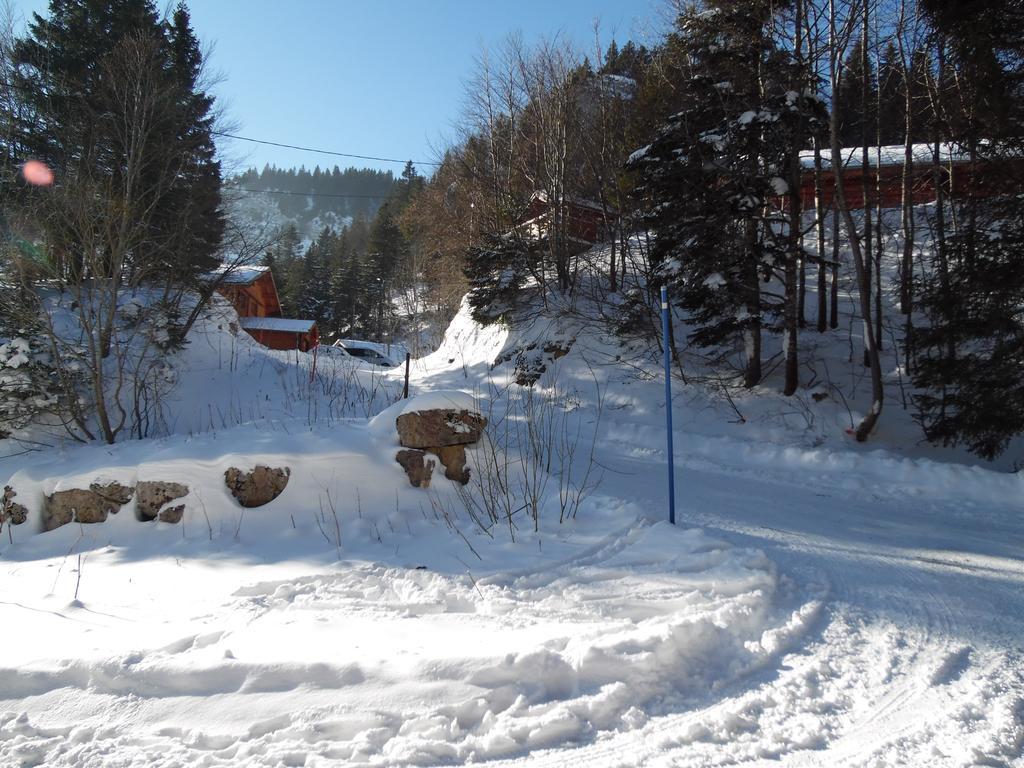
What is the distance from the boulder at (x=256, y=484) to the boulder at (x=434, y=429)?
136 centimetres

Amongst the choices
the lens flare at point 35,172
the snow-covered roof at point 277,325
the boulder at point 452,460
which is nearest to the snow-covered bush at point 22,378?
the lens flare at point 35,172

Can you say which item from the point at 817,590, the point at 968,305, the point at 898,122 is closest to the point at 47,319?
the point at 817,590

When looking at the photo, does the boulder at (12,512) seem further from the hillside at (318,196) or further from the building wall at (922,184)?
the hillside at (318,196)

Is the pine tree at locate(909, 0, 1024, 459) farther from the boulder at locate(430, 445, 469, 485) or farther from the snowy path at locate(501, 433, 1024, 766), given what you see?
the boulder at locate(430, 445, 469, 485)

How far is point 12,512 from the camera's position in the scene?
248 inches

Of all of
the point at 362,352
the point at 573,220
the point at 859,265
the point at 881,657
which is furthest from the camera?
the point at 362,352

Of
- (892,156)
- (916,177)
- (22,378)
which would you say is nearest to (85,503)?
(22,378)

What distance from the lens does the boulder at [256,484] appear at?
6016 millimetres

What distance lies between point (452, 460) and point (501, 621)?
3.00 metres

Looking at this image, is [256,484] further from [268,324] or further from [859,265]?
[268,324]

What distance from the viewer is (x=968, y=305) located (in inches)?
299

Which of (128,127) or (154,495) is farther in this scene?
(128,127)

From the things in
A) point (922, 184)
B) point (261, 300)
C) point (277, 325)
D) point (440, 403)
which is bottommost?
point (440, 403)

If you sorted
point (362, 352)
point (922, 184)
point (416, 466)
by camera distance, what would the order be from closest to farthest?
point (416, 466) < point (922, 184) < point (362, 352)
